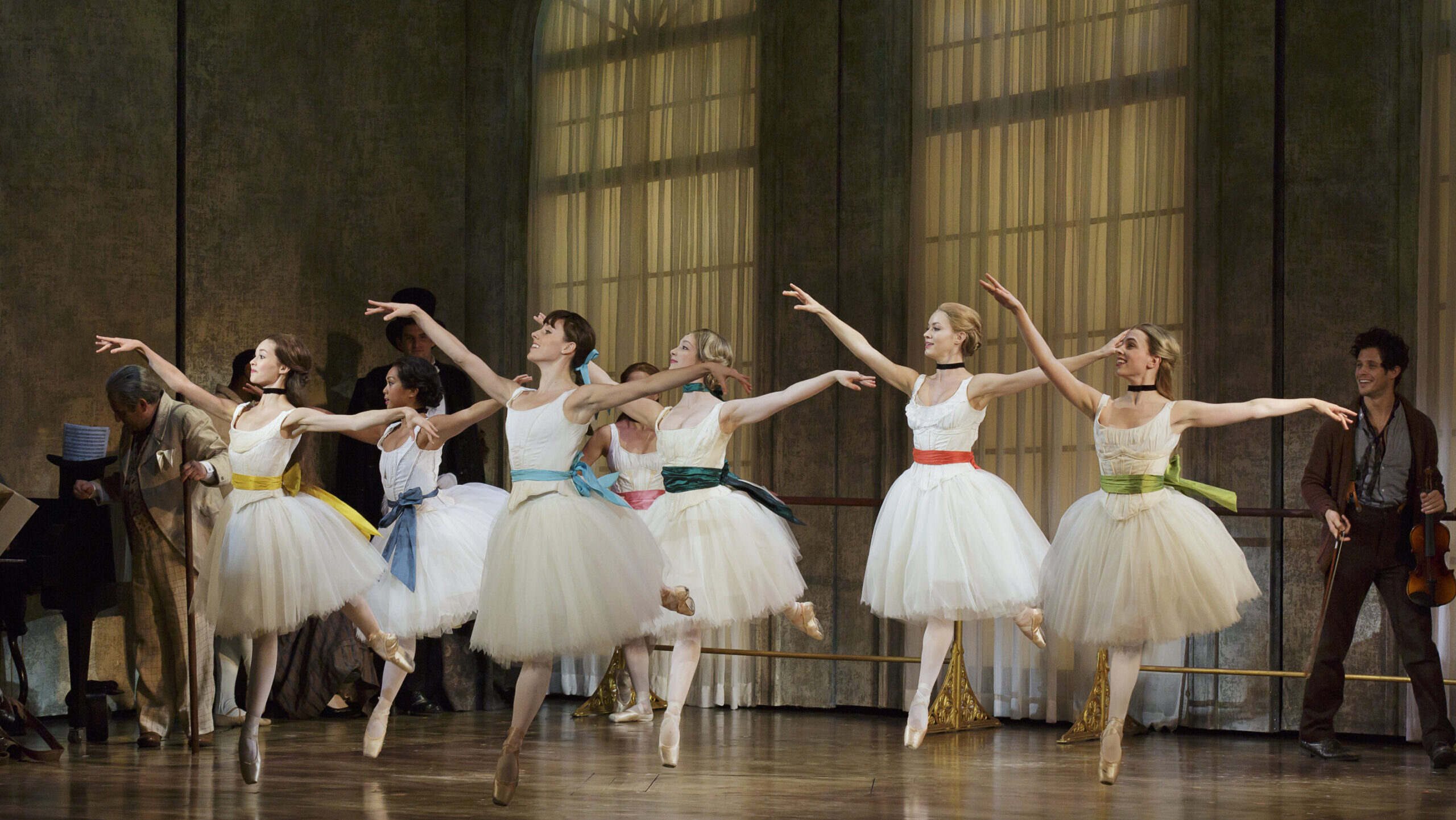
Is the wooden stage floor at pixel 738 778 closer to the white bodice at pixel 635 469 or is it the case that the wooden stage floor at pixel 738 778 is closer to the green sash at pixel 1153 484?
the green sash at pixel 1153 484

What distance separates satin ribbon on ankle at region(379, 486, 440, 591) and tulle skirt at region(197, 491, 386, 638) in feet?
1.10

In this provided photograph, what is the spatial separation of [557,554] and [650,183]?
4180 mm

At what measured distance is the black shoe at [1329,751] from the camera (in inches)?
211

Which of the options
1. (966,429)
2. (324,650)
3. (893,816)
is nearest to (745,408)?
(966,429)

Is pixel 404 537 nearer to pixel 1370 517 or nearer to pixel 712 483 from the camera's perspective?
pixel 712 483

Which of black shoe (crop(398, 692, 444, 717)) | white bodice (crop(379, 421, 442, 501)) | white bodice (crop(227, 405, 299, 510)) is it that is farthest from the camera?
black shoe (crop(398, 692, 444, 717))

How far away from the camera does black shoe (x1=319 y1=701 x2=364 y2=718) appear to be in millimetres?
7062

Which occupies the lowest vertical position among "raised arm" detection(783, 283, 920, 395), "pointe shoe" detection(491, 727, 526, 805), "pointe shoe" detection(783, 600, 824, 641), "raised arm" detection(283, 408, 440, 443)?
"pointe shoe" detection(491, 727, 526, 805)

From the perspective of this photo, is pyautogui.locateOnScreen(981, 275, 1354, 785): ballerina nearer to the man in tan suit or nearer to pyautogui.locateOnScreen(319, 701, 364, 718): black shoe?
the man in tan suit

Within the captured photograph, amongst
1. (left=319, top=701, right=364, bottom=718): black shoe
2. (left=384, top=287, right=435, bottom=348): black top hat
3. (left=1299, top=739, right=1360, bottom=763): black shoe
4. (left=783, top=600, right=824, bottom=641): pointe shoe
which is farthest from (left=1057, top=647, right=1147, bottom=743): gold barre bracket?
(left=384, top=287, right=435, bottom=348): black top hat

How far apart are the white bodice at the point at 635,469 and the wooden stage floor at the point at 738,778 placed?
120 centimetres

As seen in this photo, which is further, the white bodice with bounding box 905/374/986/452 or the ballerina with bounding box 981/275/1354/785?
the white bodice with bounding box 905/374/986/452

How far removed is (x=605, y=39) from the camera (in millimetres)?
8305

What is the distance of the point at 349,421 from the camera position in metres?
4.87
